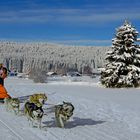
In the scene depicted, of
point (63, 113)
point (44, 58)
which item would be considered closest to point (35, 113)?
point (63, 113)

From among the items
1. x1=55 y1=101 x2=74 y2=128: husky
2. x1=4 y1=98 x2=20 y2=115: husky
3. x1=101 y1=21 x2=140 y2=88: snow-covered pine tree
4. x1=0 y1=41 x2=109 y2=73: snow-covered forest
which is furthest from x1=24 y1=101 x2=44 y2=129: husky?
x1=0 y1=41 x2=109 y2=73: snow-covered forest

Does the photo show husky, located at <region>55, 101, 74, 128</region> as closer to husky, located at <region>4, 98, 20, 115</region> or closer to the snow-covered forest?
husky, located at <region>4, 98, 20, 115</region>

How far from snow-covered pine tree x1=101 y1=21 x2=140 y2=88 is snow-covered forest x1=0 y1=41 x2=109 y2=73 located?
129414mm

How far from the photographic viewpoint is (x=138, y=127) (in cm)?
1286

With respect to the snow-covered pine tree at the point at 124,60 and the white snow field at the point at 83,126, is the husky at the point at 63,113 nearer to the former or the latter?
the white snow field at the point at 83,126

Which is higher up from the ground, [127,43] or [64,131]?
[127,43]

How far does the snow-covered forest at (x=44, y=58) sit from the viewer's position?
577 feet

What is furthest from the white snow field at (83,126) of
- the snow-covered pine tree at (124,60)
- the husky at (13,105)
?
the snow-covered pine tree at (124,60)

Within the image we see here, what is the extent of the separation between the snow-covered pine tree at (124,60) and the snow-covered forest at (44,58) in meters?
129

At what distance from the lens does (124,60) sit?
119 ft

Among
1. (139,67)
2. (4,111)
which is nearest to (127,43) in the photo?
(139,67)

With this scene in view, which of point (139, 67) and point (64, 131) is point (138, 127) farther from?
point (139, 67)

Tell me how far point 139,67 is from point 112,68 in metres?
2.53

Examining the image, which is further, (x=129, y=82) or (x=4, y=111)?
(x=129, y=82)
